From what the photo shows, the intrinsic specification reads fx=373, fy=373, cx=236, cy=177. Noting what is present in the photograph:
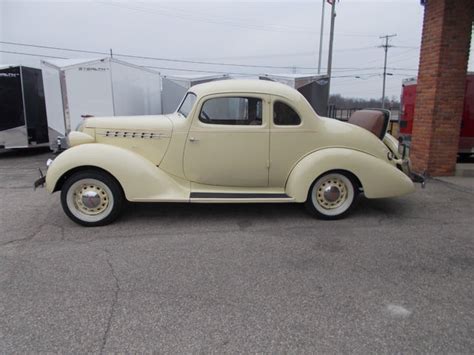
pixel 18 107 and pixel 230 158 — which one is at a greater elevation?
pixel 18 107

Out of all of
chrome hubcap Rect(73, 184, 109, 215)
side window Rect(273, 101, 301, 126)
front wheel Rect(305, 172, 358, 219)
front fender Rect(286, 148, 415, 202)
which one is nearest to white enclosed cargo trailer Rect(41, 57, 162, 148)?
chrome hubcap Rect(73, 184, 109, 215)

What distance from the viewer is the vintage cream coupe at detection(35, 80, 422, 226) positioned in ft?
15.7

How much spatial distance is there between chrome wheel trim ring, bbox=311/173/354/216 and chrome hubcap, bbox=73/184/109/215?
2.77m

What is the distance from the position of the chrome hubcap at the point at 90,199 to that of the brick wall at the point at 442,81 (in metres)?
6.34

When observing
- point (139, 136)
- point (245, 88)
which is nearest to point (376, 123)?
point (245, 88)

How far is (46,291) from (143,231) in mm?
1554

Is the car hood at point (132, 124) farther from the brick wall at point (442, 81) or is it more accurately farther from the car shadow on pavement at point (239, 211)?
the brick wall at point (442, 81)

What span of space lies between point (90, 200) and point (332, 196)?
3200 mm

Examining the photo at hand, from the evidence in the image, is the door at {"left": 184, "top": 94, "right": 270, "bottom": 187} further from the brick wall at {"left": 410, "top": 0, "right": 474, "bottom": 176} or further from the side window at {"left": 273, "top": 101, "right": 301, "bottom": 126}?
the brick wall at {"left": 410, "top": 0, "right": 474, "bottom": 176}

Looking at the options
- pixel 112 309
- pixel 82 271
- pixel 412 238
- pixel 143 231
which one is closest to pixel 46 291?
pixel 82 271

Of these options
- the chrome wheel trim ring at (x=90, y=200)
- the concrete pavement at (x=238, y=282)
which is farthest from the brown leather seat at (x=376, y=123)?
the chrome wheel trim ring at (x=90, y=200)

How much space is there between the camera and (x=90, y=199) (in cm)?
475

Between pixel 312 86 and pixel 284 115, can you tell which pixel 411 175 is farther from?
pixel 312 86

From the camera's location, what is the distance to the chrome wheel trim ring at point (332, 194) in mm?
5109
